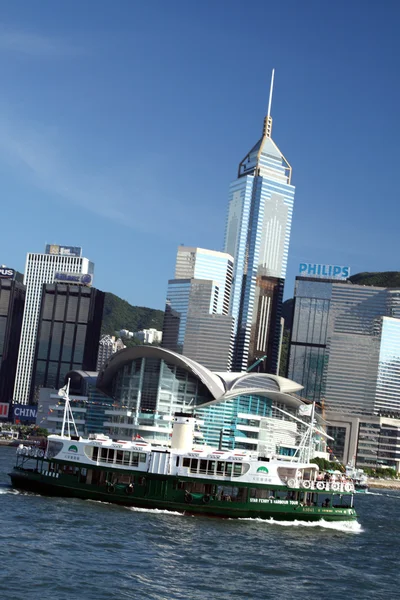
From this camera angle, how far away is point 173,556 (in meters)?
43.2

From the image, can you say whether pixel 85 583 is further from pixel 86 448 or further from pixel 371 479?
pixel 371 479

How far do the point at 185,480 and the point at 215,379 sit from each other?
9574 centimetres

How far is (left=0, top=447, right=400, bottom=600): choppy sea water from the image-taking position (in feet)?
120

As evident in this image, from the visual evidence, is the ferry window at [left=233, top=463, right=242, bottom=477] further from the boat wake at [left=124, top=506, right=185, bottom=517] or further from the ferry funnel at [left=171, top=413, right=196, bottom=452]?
the ferry funnel at [left=171, top=413, right=196, bottom=452]

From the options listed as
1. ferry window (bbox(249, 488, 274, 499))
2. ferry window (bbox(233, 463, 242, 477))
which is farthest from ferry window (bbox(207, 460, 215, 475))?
ferry window (bbox(249, 488, 274, 499))

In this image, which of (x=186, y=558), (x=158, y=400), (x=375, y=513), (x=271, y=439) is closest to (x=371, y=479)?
(x=271, y=439)

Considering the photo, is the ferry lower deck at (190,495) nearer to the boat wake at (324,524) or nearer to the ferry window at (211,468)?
the boat wake at (324,524)

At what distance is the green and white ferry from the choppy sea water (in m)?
0.96

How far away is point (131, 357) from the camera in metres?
153

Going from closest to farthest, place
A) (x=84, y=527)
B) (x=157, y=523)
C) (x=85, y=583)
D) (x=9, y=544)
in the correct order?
1. (x=85, y=583)
2. (x=9, y=544)
3. (x=84, y=527)
4. (x=157, y=523)

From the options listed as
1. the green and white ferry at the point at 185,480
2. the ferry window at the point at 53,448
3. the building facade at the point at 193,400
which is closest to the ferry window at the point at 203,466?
the green and white ferry at the point at 185,480

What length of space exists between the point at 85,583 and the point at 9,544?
7315 millimetres

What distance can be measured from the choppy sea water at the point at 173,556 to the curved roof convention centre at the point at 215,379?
292 ft

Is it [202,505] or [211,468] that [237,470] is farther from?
[202,505]
